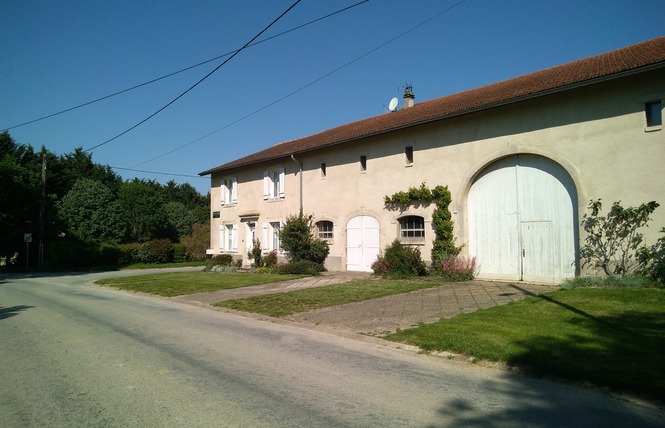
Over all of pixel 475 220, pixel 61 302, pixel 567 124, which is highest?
pixel 567 124

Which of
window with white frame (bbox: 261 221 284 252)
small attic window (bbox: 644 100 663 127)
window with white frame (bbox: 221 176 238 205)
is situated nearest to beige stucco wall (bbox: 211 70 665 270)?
small attic window (bbox: 644 100 663 127)

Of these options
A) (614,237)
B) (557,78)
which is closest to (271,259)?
(557,78)

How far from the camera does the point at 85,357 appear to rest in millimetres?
6363

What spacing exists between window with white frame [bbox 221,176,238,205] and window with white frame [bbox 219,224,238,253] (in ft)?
4.96

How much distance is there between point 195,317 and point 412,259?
8613mm

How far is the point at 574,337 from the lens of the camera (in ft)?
21.8

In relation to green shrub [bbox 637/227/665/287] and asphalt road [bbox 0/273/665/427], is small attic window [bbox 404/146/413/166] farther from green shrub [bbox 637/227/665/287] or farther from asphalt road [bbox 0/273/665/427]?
asphalt road [bbox 0/273/665/427]

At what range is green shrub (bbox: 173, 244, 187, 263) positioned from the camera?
1524 inches

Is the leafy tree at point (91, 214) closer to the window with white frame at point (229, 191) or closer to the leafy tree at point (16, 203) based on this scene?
the leafy tree at point (16, 203)

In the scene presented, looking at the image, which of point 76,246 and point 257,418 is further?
point 76,246

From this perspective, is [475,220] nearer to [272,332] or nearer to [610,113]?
[610,113]

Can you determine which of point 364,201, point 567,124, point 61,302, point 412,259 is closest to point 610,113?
point 567,124

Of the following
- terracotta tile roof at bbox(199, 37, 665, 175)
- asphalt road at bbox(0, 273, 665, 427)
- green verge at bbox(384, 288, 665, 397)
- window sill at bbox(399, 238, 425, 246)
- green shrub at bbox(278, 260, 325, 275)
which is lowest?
asphalt road at bbox(0, 273, 665, 427)

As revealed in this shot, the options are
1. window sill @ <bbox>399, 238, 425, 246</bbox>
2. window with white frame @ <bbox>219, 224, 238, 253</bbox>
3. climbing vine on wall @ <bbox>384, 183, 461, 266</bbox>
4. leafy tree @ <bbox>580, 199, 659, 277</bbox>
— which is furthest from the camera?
window with white frame @ <bbox>219, 224, 238, 253</bbox>
